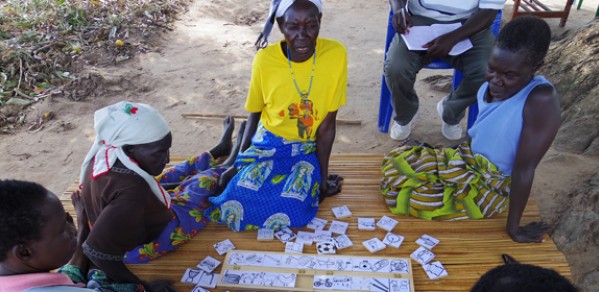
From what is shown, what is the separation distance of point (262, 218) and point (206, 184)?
411 mm

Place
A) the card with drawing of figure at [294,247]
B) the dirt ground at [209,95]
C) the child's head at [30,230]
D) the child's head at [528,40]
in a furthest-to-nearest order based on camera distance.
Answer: the dirt ground at [209,95]
the card with drawing of figure at [294,247]
the child's head at [528,40]
the child's head at [30,230]

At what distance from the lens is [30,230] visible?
1.29 metres

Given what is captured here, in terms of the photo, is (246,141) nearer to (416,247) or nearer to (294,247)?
(294,247)

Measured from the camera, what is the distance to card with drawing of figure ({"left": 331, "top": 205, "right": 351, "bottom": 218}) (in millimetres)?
2441

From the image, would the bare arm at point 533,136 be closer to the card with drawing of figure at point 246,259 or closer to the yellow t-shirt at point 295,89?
the yellow t-shirt at point 295,89

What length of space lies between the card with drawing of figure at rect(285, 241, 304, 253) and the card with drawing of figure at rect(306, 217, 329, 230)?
16 cm

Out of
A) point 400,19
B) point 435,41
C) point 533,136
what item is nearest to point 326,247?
point 533,136

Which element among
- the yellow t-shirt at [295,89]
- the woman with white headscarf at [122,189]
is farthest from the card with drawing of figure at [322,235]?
the woman with white headscarf at [122,189]

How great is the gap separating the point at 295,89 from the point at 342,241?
86 cm

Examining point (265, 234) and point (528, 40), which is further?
point (265, 234)

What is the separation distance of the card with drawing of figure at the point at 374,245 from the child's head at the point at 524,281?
3.89 ft

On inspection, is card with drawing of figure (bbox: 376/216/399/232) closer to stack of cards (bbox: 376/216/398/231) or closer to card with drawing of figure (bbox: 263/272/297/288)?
stack of cards (bbox: 376/216/398/231)

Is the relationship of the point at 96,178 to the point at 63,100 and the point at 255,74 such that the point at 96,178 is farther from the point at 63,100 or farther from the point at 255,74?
the point at 63,100

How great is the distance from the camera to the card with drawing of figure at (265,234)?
7.52 feet
